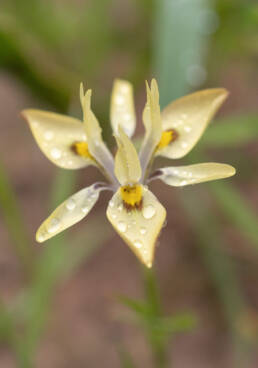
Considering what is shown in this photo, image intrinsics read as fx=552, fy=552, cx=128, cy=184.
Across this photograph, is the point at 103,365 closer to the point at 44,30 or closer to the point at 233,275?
the point at 233,275

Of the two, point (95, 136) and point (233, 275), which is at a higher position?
point (95, 136)

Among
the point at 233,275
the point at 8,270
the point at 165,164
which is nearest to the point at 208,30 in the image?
the point at 165,164

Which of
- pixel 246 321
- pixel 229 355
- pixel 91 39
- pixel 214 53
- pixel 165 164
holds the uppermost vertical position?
pixel 91 39

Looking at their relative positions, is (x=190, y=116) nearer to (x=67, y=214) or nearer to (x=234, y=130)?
(x=67, y=214)

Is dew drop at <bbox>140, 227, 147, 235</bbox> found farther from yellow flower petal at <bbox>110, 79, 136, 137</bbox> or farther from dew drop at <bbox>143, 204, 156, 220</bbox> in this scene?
yellow flower petal at <bbox>110, 79, 136, 137</bbox>

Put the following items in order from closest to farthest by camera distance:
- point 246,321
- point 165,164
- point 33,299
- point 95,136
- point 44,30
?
point 95,136 → point 33,299 → point 246,321 → point 165,164 → point 44,30

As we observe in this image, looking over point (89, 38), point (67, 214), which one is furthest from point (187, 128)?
point (89, 38)
